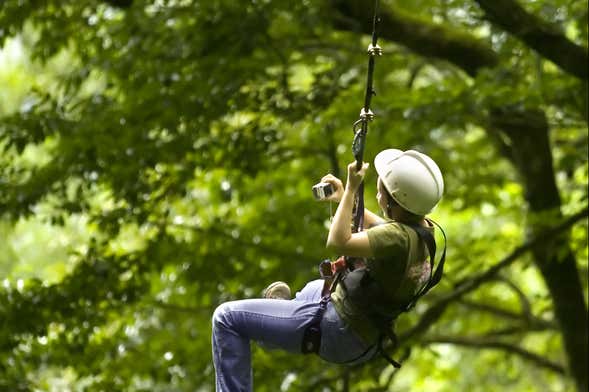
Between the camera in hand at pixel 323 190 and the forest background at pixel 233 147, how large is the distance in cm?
257

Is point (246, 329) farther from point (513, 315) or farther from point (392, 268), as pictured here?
point (513, 315)

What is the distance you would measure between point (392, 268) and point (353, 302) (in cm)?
28

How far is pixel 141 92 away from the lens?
358 inches

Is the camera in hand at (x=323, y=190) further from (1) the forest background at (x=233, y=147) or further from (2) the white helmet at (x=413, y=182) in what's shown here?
(1) the forest background at (x=233, y=147)

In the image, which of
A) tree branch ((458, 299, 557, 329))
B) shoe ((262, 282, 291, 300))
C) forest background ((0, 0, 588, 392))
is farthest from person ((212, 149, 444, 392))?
tree branch ((458, 299, 557, 329))

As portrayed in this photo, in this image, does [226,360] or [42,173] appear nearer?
[226,360]

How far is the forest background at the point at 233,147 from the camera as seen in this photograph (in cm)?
893

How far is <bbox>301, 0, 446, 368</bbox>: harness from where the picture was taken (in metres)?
5.06

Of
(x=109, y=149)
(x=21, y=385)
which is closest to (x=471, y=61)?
(x=109, y=149)

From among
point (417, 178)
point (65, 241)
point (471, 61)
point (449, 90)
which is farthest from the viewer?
point (65, 241)

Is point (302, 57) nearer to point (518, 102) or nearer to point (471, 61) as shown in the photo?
point (471, 61)

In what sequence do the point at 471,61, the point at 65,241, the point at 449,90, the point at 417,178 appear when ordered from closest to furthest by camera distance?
the point at 417,178
the point at 449,90
the point at 471,61
the point at 65,241

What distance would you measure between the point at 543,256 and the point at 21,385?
4827 millimetres

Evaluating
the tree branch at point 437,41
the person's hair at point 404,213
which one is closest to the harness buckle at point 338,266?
the person's hair at point 404,213
